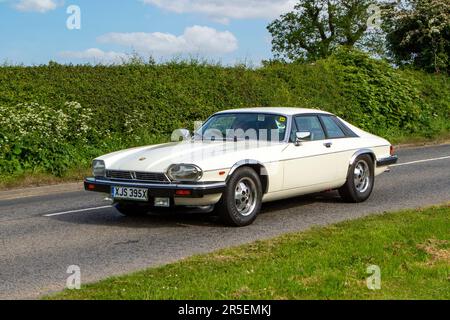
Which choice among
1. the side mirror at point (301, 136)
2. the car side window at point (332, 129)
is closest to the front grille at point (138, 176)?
the side mirror at point (301, 136)

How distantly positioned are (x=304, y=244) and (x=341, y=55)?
1880 centimetres

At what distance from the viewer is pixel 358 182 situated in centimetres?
1038

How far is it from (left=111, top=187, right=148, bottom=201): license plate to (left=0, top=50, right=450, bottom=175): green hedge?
6279 mm

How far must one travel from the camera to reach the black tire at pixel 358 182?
10.2m

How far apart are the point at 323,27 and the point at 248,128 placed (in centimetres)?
4197

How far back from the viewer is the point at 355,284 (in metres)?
5.52

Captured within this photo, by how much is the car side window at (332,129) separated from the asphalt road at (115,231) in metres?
1.04

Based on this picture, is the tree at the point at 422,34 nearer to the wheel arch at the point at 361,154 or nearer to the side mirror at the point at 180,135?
the wheel arch at the point at 361,154

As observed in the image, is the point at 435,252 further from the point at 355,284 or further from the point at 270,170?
the point at 270,170

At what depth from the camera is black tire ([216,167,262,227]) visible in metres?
8.25

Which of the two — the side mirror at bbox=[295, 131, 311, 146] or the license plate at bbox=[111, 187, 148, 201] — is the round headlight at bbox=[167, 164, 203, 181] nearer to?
the license plate at bbox=[111, 187, 148, 201]

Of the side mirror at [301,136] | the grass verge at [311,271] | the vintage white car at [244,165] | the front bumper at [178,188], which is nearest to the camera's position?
the grass verge at [311,271]
